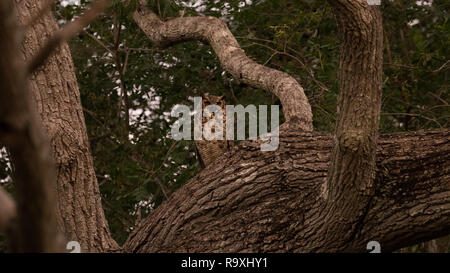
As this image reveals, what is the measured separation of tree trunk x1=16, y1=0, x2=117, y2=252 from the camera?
3.09 m

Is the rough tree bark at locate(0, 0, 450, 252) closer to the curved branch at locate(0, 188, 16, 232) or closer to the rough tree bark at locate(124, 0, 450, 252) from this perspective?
the rough tree bark at locate(124, 0, 450, 252)

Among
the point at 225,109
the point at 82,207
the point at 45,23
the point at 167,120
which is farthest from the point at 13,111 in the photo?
the point at 167,120

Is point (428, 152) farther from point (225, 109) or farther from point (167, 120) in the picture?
point (167, 120)

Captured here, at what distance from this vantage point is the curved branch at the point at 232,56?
11.7 ft

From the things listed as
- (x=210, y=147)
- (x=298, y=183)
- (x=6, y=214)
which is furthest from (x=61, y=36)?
(x=210, y=147)

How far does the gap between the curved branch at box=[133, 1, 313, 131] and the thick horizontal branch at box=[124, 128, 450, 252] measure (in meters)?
0.43

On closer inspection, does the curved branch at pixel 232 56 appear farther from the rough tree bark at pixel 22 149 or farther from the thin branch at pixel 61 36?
the rough tree bark at pixel 22 149

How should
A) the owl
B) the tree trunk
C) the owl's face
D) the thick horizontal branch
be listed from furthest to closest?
the owl's face, the owl, the tree trunk, the thick horizontal branch

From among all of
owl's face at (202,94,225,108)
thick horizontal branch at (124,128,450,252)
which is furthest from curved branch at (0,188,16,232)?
owl's face at (202,94,225,108)

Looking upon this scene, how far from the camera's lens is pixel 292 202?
2.88m

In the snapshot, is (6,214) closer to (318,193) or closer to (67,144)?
(318,193)

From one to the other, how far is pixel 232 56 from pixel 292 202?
4.69 ft

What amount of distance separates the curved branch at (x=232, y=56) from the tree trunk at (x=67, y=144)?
1.14 m
